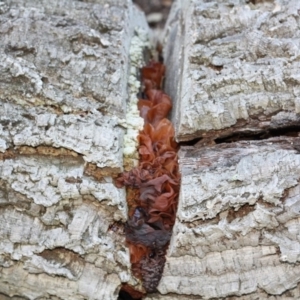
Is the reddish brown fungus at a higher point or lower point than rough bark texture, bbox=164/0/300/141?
lower

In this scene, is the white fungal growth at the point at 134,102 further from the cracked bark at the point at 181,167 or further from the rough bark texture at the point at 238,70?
the rough bark texture at the point at 238,70

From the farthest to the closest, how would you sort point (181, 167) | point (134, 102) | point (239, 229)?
1. point (134, 102)
2. point (181, 167)
3. point (239, 229)

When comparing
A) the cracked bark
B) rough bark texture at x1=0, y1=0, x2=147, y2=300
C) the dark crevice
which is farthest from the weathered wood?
rough bark texture at x1=0, y1=0, x2=147, y2=300

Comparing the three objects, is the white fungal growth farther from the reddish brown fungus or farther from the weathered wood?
the weathered wood

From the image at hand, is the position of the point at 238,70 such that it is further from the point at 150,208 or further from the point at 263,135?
the point at 150,208

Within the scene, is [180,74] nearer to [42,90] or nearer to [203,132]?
[203,132]

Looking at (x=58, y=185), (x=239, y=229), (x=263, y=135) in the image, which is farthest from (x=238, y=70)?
(x=58, y=185)

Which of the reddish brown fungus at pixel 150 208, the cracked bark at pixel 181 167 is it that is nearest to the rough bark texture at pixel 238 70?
the cracked bark at pixel 181 167
